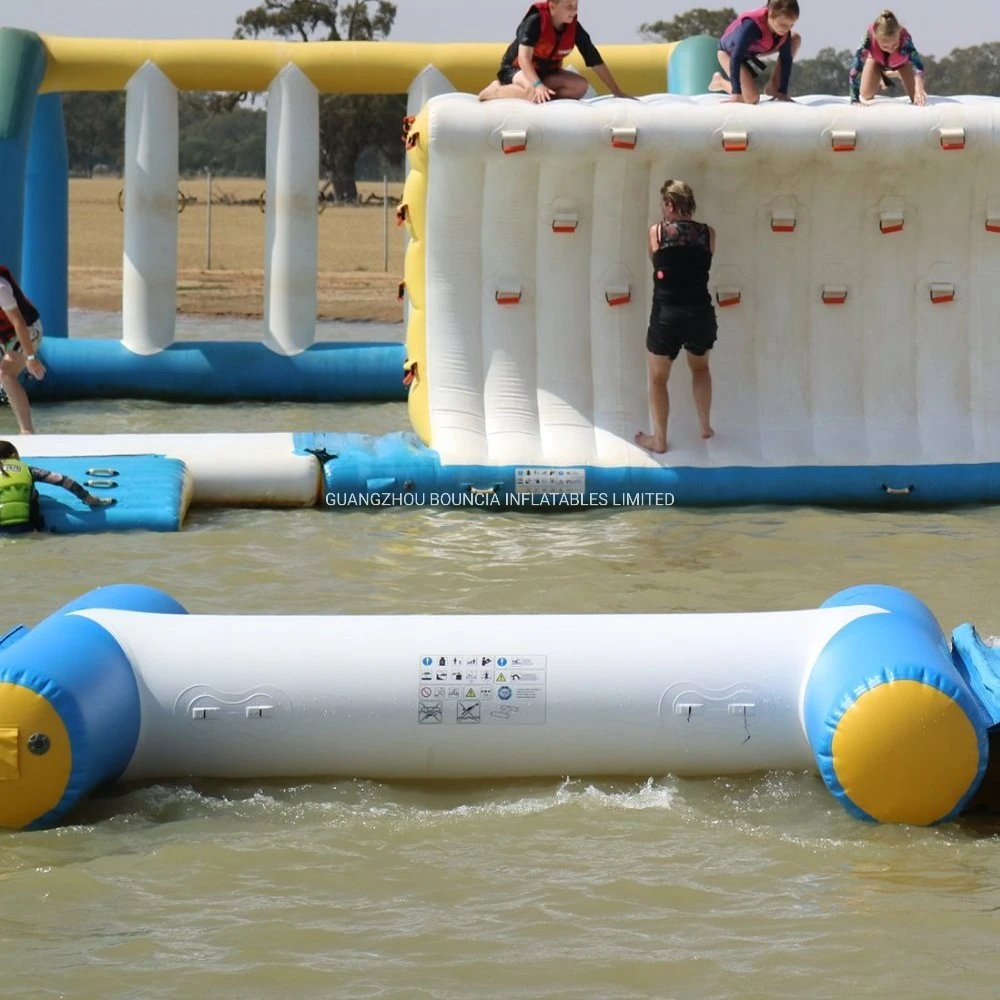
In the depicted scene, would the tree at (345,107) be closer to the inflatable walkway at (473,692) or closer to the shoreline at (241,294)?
the shoreline at (241,294)

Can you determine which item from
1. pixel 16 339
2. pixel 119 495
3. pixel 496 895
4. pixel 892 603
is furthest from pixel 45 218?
pixel 496 895

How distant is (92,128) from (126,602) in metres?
46.7

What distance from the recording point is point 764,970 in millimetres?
2949

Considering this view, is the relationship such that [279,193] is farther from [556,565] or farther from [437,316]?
[556,565]

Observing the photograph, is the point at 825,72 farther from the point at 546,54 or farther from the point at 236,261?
the point at 546,54

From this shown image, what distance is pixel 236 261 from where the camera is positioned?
20812 millimetres

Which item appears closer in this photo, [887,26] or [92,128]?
[887,26]

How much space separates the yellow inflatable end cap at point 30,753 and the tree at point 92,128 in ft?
150

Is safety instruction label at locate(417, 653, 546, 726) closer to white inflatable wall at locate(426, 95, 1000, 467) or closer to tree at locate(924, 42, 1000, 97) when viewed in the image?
white inflatable wall at locate(426, 95, 1000, 467)

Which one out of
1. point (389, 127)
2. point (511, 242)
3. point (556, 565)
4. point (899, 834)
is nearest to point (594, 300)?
point (511, 242)

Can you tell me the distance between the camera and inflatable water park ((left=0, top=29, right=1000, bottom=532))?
658 cm

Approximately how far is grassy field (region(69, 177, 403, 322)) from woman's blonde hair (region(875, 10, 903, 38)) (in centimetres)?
610

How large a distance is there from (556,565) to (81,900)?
9.31 ft

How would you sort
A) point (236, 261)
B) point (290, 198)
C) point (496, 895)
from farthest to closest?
point (236, 261), point (290, 198), point (496, 895)
